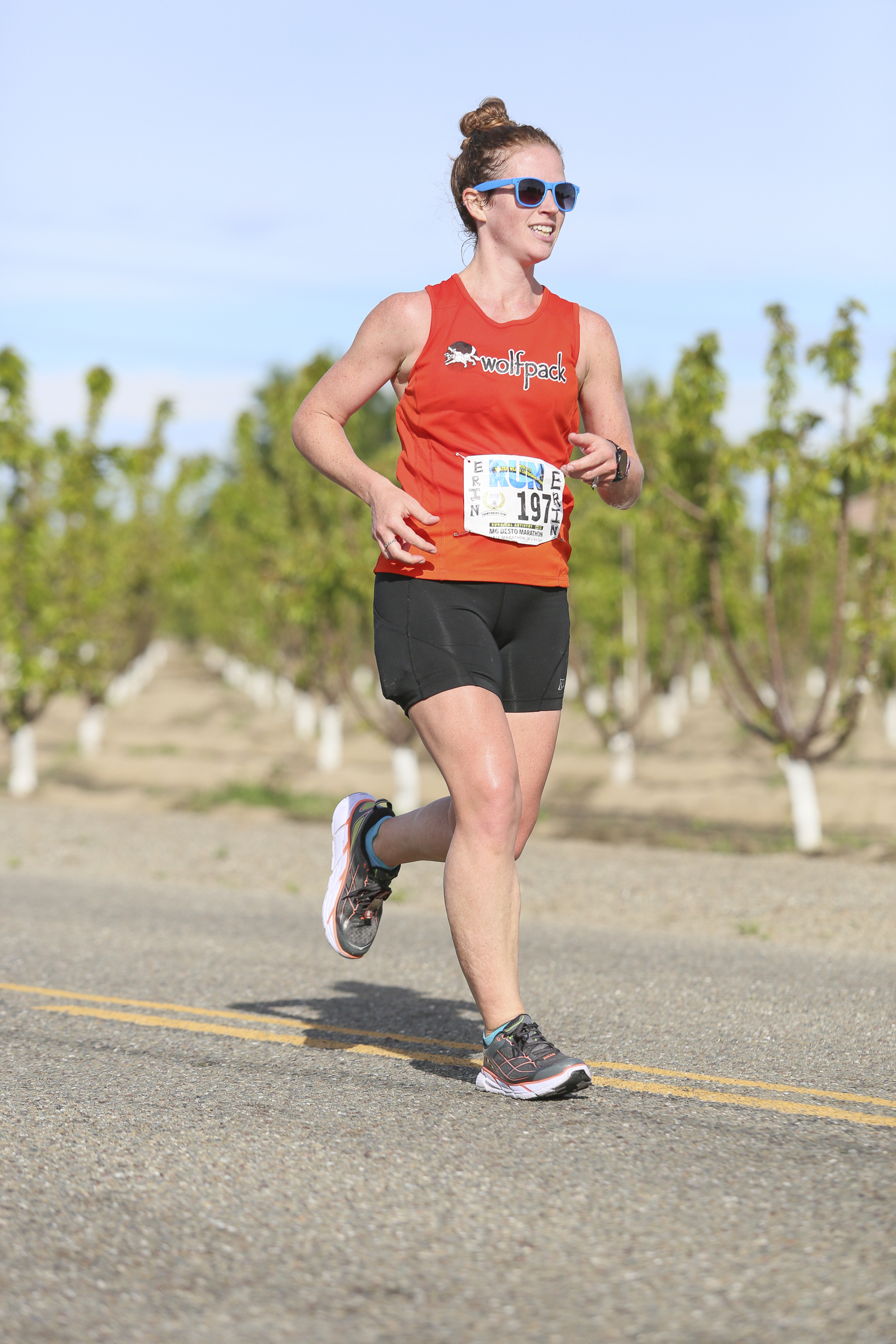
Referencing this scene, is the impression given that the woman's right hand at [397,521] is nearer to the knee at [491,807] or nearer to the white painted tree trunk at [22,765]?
the knee at [491,807]

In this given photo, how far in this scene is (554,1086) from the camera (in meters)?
3.52

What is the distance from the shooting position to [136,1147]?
3.23 meters

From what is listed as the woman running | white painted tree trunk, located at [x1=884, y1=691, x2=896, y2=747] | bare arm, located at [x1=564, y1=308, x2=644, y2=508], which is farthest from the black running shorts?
white painted tree trunk, located at [x1=884, y1=691, x2=896, y2=747]

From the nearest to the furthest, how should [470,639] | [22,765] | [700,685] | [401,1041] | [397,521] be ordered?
[397,521] < [470,639] < [401,1041] < [22,765] < [700,685]

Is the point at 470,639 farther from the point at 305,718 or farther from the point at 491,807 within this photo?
the point at 305,718

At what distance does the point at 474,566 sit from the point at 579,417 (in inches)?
27.4

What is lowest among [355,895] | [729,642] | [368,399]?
[355,895]

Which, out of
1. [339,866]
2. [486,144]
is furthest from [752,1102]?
[486,144]

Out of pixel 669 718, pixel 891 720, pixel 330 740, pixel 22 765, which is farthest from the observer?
pixel 669 718

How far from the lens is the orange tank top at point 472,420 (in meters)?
3.77

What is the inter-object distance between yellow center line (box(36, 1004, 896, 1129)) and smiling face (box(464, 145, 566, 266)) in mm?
2233

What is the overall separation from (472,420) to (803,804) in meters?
10.8

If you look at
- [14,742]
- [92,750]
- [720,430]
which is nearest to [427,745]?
[720,430]

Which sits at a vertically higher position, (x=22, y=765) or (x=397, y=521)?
(x=397, y=521)
